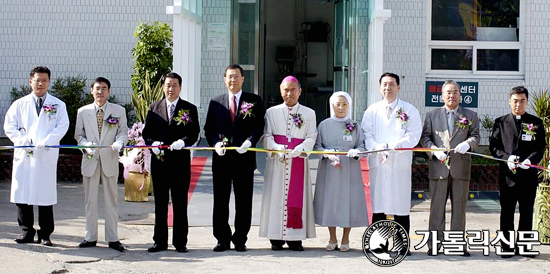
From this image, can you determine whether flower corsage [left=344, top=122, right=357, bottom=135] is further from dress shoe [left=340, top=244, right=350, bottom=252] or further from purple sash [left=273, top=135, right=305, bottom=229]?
dress shoe [left=340, top=244, right=350, bottom=252]

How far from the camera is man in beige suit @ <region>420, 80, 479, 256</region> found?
9.14m

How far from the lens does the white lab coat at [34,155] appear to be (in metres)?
9.24

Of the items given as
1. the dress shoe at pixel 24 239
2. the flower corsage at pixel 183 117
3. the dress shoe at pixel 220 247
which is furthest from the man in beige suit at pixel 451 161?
the dress shoe at pixel 24 239

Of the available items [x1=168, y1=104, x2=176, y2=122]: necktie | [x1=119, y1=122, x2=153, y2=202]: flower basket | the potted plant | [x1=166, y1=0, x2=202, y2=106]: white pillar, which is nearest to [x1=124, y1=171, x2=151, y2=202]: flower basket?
[x1=119, y1=122, x2=153, y2=202]: flower basket

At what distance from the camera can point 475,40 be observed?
50.9 ft

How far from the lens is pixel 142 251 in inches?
363

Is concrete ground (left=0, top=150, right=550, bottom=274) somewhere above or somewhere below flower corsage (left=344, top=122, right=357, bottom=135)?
below

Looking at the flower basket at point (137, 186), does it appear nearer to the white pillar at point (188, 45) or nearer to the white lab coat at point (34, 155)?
the white pillar at point (188, 45)

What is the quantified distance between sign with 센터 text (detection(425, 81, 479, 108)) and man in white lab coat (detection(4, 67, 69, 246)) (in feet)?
26.1

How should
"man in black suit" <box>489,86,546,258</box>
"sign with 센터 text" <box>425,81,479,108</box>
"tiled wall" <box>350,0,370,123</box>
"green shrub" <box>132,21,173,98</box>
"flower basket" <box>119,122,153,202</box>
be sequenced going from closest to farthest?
1. "man in black suit" <box>489,86,546,258</box>
2. "flower basket" <box>119,122,153,202</box>
3. "tiled wall" <box>350,0,370,123</box>
4. "green shrub" <box>132,21,173,98</box>
5. "sign with 센터 text" <box>425,81,479,108</box>

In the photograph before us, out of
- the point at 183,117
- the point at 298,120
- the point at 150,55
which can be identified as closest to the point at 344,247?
the point at 298,120

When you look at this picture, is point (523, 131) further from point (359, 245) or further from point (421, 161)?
point (421, 161)

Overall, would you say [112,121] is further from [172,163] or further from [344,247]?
[344,247]

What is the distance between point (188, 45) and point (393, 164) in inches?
215
